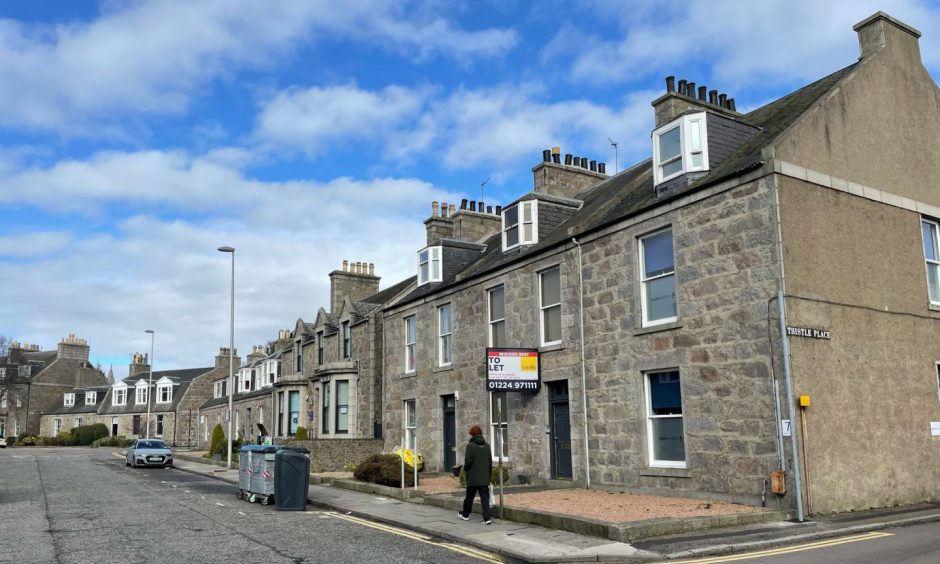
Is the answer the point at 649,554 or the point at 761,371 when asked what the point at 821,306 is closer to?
the point at 761,371

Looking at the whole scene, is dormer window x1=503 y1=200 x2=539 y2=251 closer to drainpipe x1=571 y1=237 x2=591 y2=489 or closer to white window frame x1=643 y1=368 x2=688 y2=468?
drainpipe x1=571 y1=237 x2=591 y2=489

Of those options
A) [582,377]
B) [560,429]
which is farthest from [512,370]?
[560,429]

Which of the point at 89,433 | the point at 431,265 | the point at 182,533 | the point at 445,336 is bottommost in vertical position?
the point at 89,433

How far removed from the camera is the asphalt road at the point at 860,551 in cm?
947

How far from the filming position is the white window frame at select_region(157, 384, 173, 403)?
74125mm

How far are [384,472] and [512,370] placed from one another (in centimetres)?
477

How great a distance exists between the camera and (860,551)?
396 inches

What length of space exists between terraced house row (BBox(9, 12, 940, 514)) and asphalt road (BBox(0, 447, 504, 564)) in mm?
4278

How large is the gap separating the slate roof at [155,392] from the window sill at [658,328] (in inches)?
2534

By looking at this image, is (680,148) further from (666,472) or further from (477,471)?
(477,471)

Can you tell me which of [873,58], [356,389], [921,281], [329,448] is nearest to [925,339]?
[921,281]

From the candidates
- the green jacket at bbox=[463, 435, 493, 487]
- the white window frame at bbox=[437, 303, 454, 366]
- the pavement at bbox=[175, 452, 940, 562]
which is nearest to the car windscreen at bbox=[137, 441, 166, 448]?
the white window frame at bbox=[437, 303, 454, 366]

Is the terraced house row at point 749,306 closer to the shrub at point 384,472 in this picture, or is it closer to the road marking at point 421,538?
the shrub at point 384,472

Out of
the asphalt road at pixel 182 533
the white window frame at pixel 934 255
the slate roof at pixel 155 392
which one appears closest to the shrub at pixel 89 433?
the slate roof at pixel 155 392
